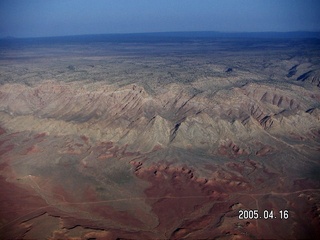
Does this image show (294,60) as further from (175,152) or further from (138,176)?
(138,176)

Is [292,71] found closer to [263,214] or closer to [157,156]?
[157,156]

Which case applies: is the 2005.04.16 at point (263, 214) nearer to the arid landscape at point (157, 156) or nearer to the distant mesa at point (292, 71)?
the arid landscape at point (157, 156)

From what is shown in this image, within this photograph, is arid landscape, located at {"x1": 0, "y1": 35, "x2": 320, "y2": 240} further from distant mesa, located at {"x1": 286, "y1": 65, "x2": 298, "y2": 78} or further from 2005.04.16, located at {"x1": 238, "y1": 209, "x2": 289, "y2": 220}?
distant mesa, located at {"x1": 286, "y1": 65, "x2": 298, "y2": 78}

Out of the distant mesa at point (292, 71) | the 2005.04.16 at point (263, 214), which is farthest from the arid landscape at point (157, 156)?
the distant mesa at point (292, 71)

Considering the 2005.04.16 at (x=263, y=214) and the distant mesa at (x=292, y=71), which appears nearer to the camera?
the 2005.04.16 at (x=263, y=214)

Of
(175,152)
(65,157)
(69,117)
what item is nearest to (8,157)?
(65,157)

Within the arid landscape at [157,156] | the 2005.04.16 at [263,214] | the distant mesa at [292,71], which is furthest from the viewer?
the distant mesa at [292,71]

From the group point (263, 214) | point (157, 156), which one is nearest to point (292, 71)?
point (157, 156)

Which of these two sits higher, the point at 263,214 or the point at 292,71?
the point at 292,71
